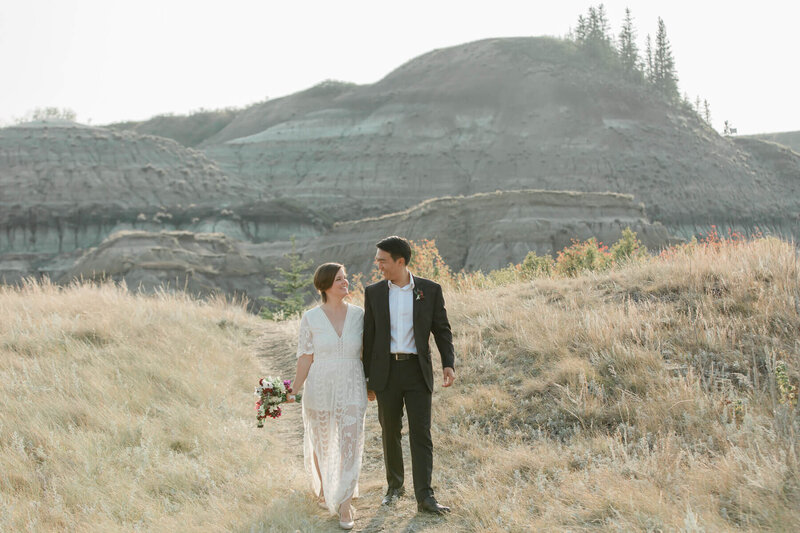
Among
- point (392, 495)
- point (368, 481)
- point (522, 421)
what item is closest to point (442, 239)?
point (522, 421)

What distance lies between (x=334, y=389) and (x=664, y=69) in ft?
323

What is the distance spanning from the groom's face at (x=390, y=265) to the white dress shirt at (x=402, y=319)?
100 mm

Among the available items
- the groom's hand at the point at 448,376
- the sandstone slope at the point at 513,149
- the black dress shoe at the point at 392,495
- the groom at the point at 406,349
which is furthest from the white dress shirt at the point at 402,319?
the sandstone slope at the point at 513,149

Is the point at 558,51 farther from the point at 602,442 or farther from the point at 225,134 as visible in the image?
the point at 602,442

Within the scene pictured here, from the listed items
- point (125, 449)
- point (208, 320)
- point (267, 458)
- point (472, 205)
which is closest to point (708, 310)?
point (267, 458)

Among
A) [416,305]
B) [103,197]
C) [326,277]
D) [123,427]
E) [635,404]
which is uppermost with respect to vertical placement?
[103,197]

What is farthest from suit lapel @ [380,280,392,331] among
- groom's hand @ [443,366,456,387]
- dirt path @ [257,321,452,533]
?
dirt path @ [257,321,452,533]

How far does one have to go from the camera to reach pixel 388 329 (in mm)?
5363

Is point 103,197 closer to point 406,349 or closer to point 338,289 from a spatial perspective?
point 338,289

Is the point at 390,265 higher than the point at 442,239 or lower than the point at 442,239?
higher

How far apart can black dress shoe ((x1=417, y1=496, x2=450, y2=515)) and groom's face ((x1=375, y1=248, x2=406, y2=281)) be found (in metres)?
1.79

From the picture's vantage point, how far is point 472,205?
40906 mm

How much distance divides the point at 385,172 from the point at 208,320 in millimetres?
58106

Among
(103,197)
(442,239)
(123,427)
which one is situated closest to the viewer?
(123,427)
